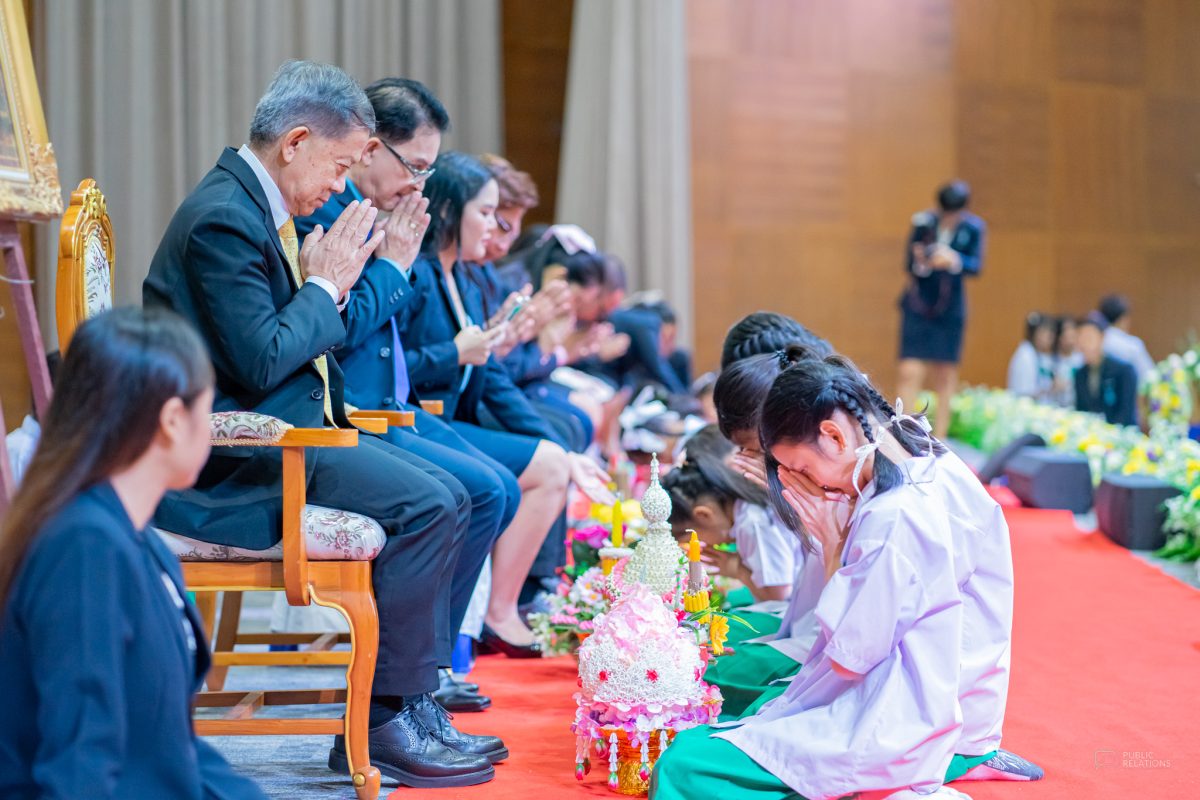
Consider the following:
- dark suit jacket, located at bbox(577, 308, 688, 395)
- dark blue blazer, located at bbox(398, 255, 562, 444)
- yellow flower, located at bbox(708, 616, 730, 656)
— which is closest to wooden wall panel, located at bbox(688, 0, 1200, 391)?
dark suit jacket, located at bbox(577, 308, 688, 395)

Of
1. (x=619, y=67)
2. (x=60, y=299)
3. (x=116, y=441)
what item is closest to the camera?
(x=116, y=441)

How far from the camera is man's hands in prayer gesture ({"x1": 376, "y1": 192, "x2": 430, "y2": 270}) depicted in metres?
2.96

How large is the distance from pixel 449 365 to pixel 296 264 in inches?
40.7

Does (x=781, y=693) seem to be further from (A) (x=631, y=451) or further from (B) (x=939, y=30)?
(B) (x=939, y=30)

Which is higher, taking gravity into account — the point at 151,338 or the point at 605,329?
the point at 151,338

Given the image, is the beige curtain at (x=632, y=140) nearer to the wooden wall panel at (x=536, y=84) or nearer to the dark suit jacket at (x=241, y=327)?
the wooden wall panel at (x=536, y=84)

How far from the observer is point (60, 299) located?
2.46m

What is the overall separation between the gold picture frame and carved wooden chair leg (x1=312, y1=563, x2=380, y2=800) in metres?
1.24

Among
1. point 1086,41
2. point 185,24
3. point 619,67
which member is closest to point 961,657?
point 185,24

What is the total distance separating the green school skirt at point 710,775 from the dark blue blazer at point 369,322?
113 centimetres

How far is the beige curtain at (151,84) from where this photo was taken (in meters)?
6.67

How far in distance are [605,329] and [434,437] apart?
337cm

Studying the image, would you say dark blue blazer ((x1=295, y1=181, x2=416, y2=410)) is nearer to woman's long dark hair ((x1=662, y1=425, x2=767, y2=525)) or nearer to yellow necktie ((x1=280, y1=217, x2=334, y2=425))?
yellow necktie ((x1=280, y1=217, x2=334, y2=425))

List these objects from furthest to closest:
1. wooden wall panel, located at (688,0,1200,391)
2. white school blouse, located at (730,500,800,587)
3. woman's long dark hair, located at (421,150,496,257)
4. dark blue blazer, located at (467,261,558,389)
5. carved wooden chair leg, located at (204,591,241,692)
A: wooden wall panel, located at (688,0,1200,391) → dark blue blazer, located at (467,261,558,389) → woman's long dark hair, located at (421,150,496,257) → white school blouse, located at (730,500,800,587) → carved wooden chair leg, located at (204,591,241,692)
